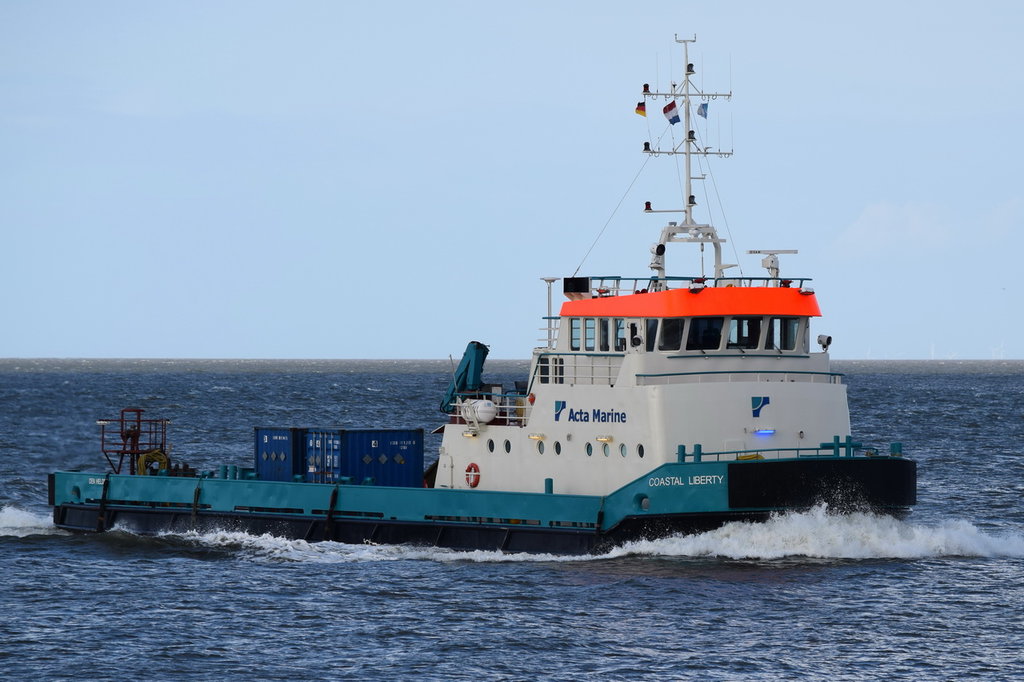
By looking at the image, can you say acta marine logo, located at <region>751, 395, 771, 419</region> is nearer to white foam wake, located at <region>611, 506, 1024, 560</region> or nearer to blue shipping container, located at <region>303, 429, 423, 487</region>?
white foam wake, located at <region>611, 506, 1024, 560</region>

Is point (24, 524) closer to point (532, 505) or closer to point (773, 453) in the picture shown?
point (532, 505)

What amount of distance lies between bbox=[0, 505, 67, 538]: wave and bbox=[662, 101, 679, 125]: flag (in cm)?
1829

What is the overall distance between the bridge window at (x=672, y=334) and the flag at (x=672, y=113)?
4.37 meters

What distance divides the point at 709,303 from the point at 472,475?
6456 mm

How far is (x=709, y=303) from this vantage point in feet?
95.1

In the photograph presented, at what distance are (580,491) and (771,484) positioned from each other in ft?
13.3

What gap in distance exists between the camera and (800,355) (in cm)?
2980

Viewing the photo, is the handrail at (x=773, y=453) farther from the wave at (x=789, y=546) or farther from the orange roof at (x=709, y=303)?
the orange roof at (x=709, y=303)

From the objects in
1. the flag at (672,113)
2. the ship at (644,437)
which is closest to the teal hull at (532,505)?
the ship at (644,437)

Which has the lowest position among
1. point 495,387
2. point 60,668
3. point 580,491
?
point 60,668

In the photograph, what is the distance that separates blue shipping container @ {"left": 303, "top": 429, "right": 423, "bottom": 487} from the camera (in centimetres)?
3338

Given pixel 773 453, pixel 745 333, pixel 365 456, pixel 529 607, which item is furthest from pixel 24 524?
pixel 773 453

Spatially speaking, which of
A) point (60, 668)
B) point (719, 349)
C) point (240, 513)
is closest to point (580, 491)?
point (719, 349)

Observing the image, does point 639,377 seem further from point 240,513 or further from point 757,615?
point 240,513
